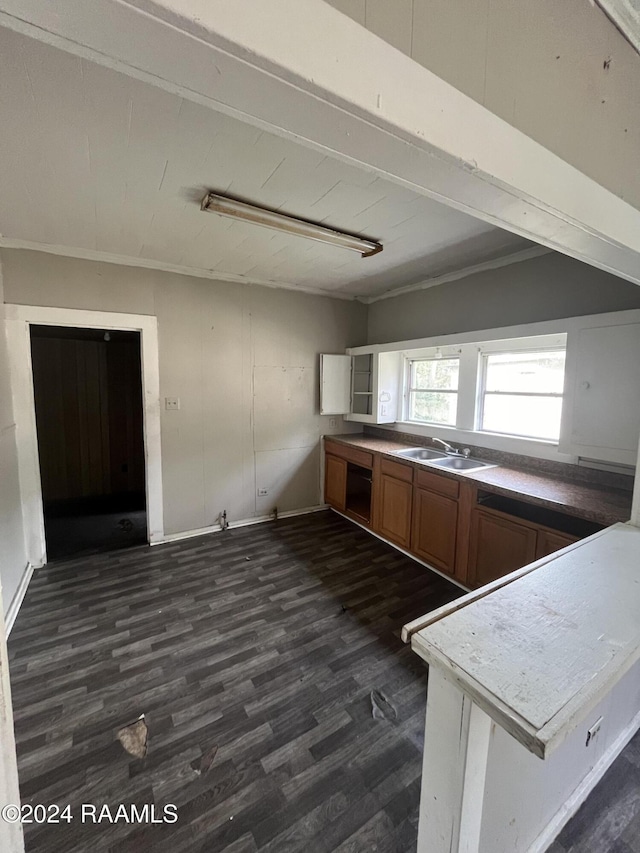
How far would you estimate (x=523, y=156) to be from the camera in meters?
0.91

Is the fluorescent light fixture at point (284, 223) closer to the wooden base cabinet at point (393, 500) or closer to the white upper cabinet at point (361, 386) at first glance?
the white upper cabinet at point (361, 386)

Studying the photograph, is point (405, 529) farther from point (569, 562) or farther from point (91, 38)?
point (91, 38)

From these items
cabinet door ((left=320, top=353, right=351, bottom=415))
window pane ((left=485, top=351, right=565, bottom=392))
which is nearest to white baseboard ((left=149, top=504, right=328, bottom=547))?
cabinet door ((left=320, top=353, right=351, bottom=415))

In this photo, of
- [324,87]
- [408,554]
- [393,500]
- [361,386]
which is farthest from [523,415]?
[324,87]

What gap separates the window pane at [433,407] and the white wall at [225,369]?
37.8 inches

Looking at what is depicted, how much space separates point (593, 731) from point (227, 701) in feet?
4.99

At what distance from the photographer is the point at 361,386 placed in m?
4.36

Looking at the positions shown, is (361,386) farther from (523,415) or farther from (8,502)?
(8,502)

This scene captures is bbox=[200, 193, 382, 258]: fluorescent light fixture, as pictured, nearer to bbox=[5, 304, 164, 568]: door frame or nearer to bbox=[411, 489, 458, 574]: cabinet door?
bbox=[5, 304, 164, 568]: door frame

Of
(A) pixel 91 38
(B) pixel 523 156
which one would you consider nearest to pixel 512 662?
(B) pixel 523 156

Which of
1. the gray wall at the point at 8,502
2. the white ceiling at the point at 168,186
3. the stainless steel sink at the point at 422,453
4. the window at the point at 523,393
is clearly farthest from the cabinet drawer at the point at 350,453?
the gray wall at the point at 8,502

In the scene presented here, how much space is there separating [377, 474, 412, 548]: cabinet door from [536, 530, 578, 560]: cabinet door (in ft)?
3.53

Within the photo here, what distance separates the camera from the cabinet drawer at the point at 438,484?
263 centimetres

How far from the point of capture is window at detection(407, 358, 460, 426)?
137 inches
